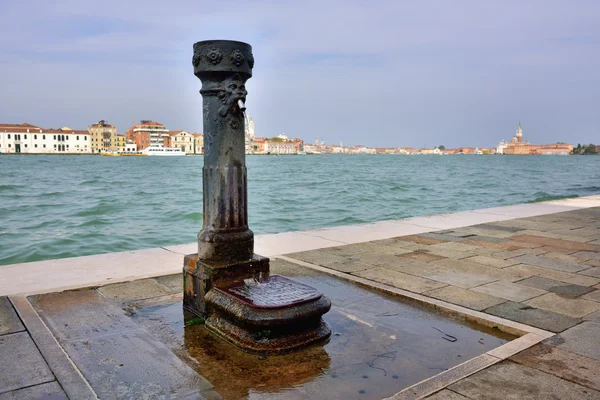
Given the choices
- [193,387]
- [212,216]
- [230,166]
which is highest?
[230,166]

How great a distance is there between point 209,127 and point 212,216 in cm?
70

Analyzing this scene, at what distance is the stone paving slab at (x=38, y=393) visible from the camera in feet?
8.87

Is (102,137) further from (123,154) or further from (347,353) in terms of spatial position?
(347,353)

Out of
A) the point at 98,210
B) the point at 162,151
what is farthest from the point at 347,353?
the point at 162,151

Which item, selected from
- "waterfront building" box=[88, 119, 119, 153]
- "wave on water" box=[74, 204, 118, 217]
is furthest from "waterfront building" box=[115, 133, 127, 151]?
"wave on water" box=[74, 204, 118, 217]

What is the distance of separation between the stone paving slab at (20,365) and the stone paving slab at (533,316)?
11.0 ft

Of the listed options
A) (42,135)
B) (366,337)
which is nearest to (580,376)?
(366,337)

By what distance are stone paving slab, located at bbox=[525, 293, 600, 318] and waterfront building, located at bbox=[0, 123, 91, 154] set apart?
497ft

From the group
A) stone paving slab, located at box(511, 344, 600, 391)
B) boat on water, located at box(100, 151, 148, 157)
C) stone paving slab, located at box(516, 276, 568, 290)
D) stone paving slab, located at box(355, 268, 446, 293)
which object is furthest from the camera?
boat on water, located at box(100, 151, 148, 157)

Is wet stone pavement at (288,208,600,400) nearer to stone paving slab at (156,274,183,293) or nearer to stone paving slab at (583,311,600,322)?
stone paving slab at (583,311,600,322)

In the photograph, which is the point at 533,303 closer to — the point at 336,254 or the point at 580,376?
the point at 580,376

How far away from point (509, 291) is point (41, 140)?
155373 millimetres

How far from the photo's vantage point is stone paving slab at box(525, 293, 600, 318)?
4.20 meters

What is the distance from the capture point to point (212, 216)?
4020mm
